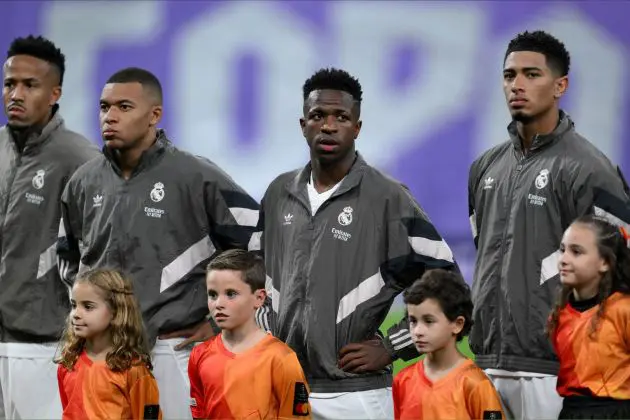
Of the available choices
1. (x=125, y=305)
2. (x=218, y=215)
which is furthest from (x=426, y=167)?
(x=125, y=305)

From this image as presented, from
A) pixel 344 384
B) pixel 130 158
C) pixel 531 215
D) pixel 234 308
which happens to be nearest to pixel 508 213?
pixel 531 215

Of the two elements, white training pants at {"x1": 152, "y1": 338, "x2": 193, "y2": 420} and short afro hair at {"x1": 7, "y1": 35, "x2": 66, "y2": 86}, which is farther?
short afro hair at {"x1": 7, "y1": 35, "x2": 66, "y2": 86}

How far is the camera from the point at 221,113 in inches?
391

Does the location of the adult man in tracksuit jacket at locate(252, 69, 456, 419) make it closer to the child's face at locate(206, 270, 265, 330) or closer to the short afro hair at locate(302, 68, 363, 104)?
the short afro hair at locate(302, 68, 363, 104)

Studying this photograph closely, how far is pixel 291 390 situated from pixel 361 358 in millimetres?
317

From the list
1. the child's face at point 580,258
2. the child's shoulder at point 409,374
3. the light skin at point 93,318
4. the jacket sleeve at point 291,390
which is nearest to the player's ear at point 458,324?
the child's shoulder at point 409,374

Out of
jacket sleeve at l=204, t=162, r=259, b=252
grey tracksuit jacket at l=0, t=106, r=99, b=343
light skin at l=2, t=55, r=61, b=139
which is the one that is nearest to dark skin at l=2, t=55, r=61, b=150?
light skin at l=2, t=55, r=61, b=139

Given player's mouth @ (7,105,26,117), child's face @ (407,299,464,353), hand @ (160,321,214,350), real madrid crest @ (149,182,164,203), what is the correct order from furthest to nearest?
player's mouth @ (7,105,26,117) → real madrid crest @ (149,182,164,203) → hand @ (160,321,214,350) → child's face @ (407,299,464,353)

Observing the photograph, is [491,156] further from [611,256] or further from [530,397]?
[530,397]

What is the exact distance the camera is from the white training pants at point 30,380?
21.4ft

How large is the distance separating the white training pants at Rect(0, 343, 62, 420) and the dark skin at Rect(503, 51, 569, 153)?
2.59 metres

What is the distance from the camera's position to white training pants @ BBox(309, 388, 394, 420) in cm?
523

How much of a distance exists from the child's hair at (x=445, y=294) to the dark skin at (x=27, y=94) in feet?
8.07

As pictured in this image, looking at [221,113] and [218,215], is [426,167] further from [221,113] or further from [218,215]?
[218,215]
